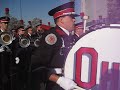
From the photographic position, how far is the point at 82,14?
2.59 m

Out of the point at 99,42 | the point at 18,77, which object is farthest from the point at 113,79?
the point at 18,77

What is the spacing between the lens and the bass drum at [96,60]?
261 centimetres

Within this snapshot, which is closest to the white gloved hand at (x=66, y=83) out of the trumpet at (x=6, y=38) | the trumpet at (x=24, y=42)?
the trumpet at (x=24, y=42)

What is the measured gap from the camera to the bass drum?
261cm

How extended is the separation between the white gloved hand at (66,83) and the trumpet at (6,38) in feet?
2.05

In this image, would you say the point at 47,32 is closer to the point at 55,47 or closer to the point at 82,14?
the point at 55,47

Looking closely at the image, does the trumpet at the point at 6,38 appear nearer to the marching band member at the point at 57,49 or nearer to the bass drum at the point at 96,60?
the marching band member at the point at 57,49

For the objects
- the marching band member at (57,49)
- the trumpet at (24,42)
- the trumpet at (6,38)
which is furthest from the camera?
the trumpet at (6,38)

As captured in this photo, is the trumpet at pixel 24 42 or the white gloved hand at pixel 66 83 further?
the trumpet at pixel 24 42

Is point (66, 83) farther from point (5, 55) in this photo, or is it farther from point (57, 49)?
point (5, 55)

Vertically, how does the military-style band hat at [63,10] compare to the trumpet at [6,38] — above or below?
above

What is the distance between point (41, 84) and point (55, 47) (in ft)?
0.97

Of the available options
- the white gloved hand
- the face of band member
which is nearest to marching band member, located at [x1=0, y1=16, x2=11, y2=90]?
the face of band member

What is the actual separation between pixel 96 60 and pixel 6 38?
0.91m
